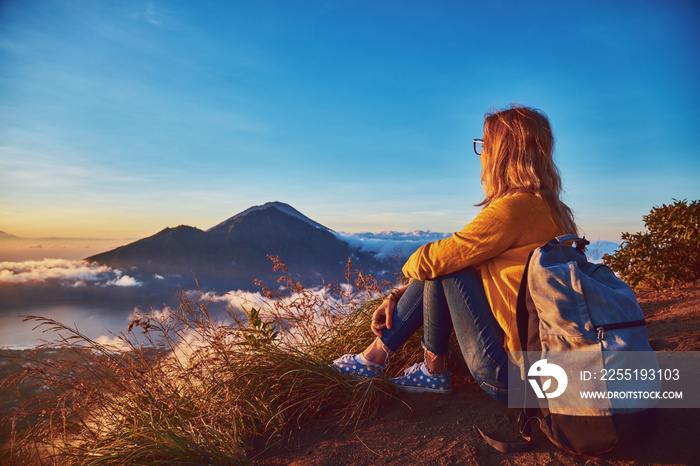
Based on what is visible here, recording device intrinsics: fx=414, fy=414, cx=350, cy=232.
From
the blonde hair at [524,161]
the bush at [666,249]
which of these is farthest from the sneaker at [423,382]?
the bush at [666,249]

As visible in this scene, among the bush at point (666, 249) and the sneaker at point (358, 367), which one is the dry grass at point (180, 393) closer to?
the sneaker at point (358, 367)

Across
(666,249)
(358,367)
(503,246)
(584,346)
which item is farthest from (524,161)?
(666,249)

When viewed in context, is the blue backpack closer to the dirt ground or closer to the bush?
the dirt ground

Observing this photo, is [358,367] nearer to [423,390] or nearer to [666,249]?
[423,390]

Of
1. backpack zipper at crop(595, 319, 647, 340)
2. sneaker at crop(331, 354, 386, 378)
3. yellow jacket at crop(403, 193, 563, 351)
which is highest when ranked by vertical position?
yellow jacket at crop(403, 193, 563, 351)

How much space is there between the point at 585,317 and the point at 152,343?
2.91 meters

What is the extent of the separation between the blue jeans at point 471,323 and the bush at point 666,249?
12.7 ft

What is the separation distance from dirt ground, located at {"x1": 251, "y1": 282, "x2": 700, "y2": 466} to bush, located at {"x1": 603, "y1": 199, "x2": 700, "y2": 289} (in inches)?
88.8

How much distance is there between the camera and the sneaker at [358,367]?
277 centimetres

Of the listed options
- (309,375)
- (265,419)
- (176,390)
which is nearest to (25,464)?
(176,390)

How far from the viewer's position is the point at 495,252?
2199 millimetres

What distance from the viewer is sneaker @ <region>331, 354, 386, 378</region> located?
2.77m

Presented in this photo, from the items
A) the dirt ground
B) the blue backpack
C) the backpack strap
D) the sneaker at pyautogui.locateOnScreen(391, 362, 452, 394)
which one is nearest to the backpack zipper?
the blue backpack

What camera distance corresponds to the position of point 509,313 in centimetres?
222
